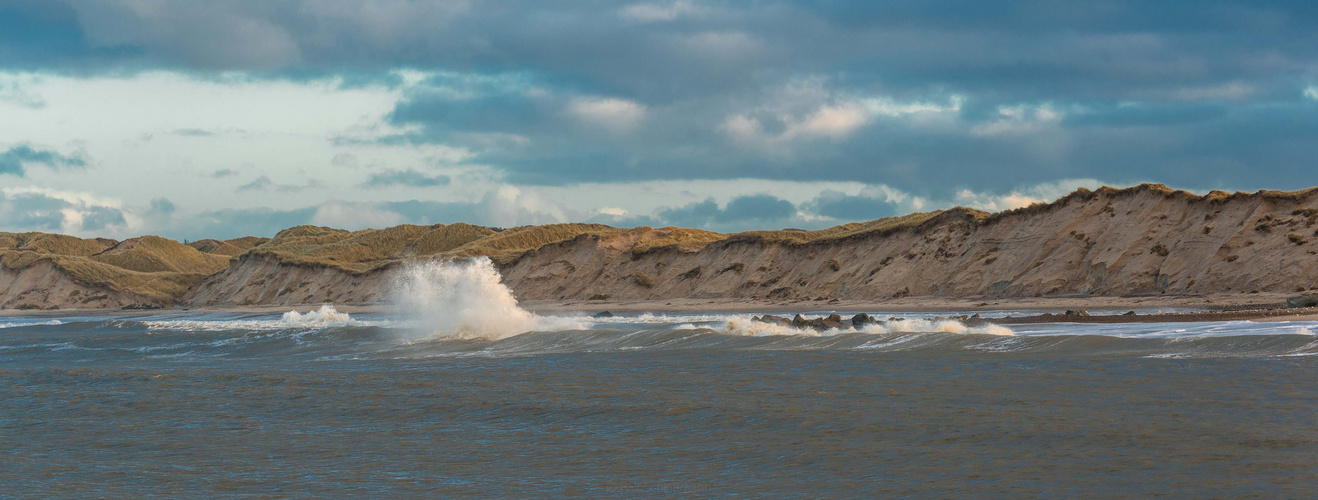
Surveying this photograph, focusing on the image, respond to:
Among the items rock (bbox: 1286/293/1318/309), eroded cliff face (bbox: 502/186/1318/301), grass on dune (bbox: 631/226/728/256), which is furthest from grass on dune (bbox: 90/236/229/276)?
rock (bbox: 1286/293/1318/309)

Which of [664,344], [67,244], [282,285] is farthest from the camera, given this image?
[67,244]

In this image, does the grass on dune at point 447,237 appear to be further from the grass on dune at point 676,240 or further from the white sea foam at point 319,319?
the white sea foam at point 319,319

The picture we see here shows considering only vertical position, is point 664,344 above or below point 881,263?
below

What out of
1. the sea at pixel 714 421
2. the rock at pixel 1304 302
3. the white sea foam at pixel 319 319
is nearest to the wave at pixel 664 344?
the sea at pixel 714 421

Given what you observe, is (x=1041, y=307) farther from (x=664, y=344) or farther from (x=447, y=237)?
(x=447, y=237)

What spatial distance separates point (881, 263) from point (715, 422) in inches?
1589

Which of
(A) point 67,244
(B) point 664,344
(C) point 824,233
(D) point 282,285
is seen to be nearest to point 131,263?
(D) point 282,285

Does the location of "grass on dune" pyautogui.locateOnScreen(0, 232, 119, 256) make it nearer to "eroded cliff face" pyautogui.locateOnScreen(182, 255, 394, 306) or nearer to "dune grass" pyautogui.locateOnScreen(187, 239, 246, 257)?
"dune grass" pyautogui.locateOnScreen(187, 239, 246, 257)

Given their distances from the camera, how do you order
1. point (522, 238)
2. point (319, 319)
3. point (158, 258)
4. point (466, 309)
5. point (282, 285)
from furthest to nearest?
1. point (158, 258)
2. point (522, 238)
3. point (282, 285)
4. point (319, 319)
5. point (466, 309)

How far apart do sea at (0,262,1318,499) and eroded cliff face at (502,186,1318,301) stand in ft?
51.4

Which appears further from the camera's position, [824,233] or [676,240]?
[676,240]

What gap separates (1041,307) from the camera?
35156 mm

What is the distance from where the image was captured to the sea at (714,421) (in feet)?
26.9

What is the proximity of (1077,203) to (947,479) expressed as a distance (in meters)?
40.0
